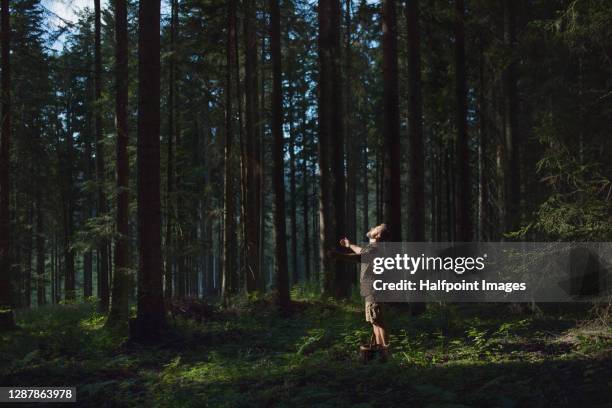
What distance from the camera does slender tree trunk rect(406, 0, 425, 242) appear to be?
45.9 ft

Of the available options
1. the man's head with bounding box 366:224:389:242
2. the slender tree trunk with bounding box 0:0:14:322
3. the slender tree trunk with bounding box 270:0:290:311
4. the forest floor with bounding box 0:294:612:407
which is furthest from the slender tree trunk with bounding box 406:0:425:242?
the slender tree trunk with bounding box 0:0:14:322

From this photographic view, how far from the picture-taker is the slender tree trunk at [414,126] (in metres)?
14.0

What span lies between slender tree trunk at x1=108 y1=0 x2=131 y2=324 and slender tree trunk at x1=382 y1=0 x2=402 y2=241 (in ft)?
23.5

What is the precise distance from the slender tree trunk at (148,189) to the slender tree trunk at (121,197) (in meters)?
3.12

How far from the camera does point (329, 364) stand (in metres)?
8.84

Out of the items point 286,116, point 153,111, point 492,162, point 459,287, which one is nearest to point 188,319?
point 153,111

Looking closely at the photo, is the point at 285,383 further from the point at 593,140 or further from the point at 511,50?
the point at 511,50

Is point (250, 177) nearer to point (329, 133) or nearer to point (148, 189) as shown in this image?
point (329, 133)

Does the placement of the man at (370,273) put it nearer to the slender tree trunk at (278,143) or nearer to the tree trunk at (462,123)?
the slender tree trunk at (278,143)

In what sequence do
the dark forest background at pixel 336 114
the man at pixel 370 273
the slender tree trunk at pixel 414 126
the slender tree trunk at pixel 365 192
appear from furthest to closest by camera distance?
the slender tree trunk at pixel 365 192 < the slender tree trunk at pixel 414 126 < the dark forest background at pixel 336 114 < the man at pixel 370 273

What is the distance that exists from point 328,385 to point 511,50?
11068 mm

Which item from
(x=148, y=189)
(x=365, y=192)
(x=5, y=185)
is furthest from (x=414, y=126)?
(x=365, y=192)

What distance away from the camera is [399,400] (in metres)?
6.51

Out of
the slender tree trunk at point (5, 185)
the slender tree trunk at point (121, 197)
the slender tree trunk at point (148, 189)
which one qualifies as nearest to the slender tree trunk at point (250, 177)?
the slender tree trunk at point (121, 197)
